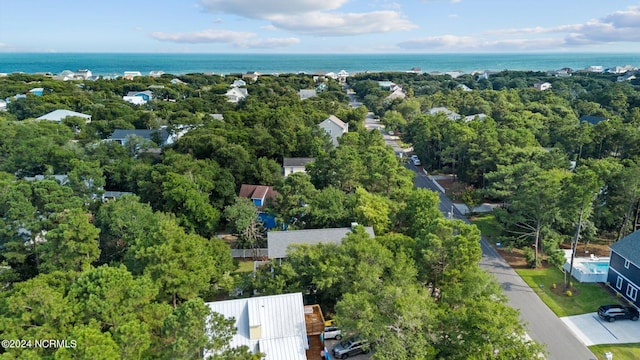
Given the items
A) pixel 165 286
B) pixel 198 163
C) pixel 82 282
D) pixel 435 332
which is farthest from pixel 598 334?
pixel 198 163

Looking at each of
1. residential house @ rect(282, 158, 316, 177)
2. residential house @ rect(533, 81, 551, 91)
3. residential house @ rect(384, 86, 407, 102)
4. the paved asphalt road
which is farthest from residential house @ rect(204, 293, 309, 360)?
residential house @ rect(533, 81, 551, 91)

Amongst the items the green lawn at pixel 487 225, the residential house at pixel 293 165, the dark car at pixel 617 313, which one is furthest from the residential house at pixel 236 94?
the dark car at pixel 617 313

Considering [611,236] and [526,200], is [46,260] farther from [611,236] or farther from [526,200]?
[611,236]

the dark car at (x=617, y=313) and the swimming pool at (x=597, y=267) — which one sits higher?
the swimming pool at (x=597, y=267)

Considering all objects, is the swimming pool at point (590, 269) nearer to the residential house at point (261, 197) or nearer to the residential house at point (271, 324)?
the residential house at point (271, 324)

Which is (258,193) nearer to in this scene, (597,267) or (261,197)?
(261,197)

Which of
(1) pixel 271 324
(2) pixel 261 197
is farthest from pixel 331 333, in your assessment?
A: (2) pixel 261 197

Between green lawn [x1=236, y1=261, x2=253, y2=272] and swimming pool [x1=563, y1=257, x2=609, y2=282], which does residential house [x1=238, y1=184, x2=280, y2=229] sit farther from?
swimming pool [x1=563, y1=257, x2=609, y2=282]
